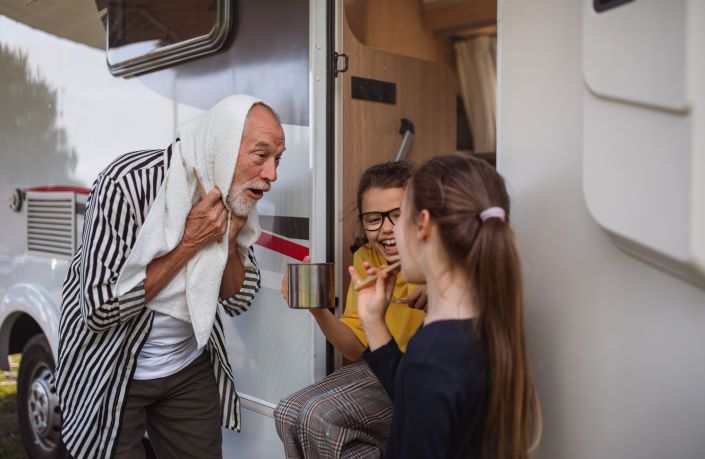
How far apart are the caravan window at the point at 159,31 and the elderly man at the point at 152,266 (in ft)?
2.22

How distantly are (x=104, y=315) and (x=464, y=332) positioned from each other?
117 centimetres

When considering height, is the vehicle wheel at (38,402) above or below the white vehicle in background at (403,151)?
below

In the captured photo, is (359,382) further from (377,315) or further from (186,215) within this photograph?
(186,215)

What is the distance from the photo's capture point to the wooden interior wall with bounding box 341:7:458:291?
2.70 meters

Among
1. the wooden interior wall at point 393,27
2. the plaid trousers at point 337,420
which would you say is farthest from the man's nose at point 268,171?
the wooden interior wall at point 393,27

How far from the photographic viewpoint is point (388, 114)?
9.83 feet

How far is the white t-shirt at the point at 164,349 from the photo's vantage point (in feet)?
7.48

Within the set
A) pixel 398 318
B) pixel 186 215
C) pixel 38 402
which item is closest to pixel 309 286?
pixel 398 318

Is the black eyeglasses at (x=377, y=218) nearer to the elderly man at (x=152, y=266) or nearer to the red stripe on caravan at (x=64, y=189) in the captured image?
the elderly man at (x=152, y=266)

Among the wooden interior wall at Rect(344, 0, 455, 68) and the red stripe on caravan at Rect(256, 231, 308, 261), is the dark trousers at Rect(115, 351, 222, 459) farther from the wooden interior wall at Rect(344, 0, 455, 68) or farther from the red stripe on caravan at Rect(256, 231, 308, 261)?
the wooden interior wall at Rect(344, 0, 455, 68)

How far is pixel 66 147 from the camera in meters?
3.54

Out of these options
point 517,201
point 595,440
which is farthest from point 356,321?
point 595,440

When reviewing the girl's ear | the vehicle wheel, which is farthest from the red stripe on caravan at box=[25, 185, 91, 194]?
the girl's ear

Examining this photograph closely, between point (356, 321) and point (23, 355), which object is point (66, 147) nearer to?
point (23, 355)
